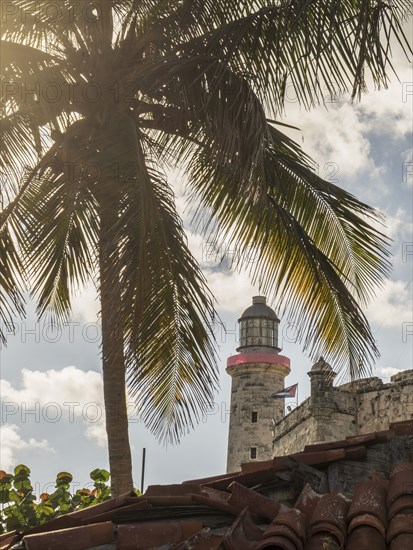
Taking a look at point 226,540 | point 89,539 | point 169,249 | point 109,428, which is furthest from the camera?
point 109,428

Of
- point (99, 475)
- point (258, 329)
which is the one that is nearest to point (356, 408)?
point (258, 329)

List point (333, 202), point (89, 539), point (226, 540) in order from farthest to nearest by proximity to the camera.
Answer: point (333, 202)
point (89, 539)
point (226, 540)

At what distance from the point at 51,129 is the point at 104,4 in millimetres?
1374

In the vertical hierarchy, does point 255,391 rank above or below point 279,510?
above

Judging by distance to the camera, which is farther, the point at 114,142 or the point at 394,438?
the point at 114,142

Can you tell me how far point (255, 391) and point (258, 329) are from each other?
96.0 inches

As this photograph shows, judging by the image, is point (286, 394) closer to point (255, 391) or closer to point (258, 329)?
point (255, 391)

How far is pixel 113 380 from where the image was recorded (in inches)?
331

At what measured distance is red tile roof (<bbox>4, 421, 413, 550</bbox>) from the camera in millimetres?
4688

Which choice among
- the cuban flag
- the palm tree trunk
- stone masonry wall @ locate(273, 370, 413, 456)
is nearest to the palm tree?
the palm tree trunk

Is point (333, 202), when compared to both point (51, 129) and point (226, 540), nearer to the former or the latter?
point (51, 129)

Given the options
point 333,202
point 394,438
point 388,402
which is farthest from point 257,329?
point 394,438

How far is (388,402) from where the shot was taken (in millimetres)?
22281

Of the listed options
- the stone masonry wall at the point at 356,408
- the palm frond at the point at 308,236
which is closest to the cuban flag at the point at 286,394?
the stone masonry wall at the point at 356,408
